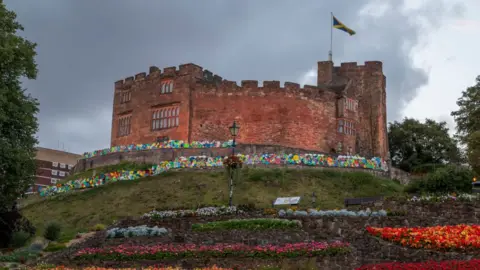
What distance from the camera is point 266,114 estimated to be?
53.5 metres

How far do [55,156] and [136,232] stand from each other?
77.9 meters

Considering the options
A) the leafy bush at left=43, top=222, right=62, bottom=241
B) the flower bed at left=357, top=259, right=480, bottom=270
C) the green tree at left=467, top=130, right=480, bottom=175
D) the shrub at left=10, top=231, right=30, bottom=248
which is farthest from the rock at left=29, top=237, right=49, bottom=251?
the green tree at left=467, top=130, right=480, bottom=175

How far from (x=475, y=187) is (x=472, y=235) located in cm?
Result: 1541

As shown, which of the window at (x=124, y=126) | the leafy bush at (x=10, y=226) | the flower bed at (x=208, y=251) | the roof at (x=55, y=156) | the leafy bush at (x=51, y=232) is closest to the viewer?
the flower bed at (x=208, y=251)

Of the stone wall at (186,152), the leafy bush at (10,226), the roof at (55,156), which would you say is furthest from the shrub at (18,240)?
the roof at (55,156)

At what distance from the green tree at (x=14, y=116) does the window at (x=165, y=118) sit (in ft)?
76.7

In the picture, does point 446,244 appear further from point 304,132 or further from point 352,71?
point 352,71

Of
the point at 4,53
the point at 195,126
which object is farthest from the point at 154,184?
the point at 4,53

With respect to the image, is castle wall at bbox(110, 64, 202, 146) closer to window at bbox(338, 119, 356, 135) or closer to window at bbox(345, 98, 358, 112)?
window at bbox(338, 119, 356, 135)

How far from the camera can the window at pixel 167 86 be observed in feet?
183

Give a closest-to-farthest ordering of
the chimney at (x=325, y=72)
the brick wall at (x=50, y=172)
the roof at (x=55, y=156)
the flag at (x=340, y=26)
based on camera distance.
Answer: the chimney at (x=325, y=72) → the flag at (x=340, y=26) → the brick wall at (x=50, y=172) → the roof at (x=55, y=156)

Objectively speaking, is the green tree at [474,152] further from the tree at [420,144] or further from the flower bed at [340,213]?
the tree at [420,144]

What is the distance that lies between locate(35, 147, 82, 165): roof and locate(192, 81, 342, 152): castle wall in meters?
49.0

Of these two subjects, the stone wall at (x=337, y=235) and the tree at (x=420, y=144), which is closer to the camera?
the stone wall at (x=337, y=235)
